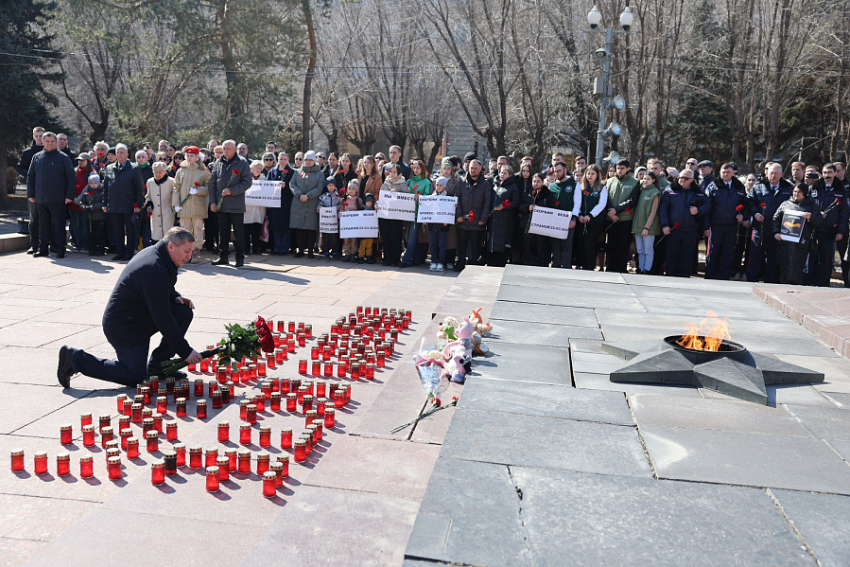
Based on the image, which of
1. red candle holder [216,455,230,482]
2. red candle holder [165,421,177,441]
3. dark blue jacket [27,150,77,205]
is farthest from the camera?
dark blue jacket [27,150,77,205]

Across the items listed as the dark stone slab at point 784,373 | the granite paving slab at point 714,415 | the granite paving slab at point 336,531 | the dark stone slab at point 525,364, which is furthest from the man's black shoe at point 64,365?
the dark stone slab at point 784,373

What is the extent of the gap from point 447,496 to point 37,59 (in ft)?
95.0

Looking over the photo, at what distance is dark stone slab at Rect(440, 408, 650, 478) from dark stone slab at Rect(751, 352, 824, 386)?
1.60 meters

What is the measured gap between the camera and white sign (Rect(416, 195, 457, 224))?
1298 centimetres

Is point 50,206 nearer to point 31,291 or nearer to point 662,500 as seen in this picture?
point 31,291

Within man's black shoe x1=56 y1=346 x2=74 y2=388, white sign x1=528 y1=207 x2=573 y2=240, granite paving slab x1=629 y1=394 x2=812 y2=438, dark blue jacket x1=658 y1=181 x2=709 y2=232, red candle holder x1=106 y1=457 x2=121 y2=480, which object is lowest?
red candle holder x1=106 y1=457 x2=121 y2=480

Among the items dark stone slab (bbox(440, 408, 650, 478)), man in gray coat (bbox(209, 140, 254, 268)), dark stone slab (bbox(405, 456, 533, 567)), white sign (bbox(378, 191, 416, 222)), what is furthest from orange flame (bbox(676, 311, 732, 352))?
man in gray coat (bbox(209, 140, 254, 268))

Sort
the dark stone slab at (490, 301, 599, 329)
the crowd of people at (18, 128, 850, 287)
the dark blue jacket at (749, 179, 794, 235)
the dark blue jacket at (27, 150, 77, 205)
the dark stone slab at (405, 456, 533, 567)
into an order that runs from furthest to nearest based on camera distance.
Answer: the dark blue jacket at (27, 150, 77, 205) → the dark blue jacket at (749, 179, 794, 235) → the crowd of people at (18, 128, 850, 287) → the dark stone slab at (490, 301, 599, 329) → the dark stone slab at (405, 456, 533, 567)

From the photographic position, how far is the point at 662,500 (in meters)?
3.29

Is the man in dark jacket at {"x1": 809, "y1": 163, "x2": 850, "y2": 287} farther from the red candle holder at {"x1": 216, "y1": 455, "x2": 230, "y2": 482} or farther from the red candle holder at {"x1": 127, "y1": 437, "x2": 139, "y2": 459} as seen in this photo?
the red candle holder at {"x1": 127, "y1": 437, "x2": 139, "y2": 459}

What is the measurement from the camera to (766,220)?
41.3 ft

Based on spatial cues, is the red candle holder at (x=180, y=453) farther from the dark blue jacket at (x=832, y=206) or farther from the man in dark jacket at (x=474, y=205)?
the dark blue jacket at (x=832, y=206)

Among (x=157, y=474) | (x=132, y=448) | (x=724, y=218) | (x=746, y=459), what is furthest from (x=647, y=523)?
(x=724, y=218)

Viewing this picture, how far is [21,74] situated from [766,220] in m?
24.7
